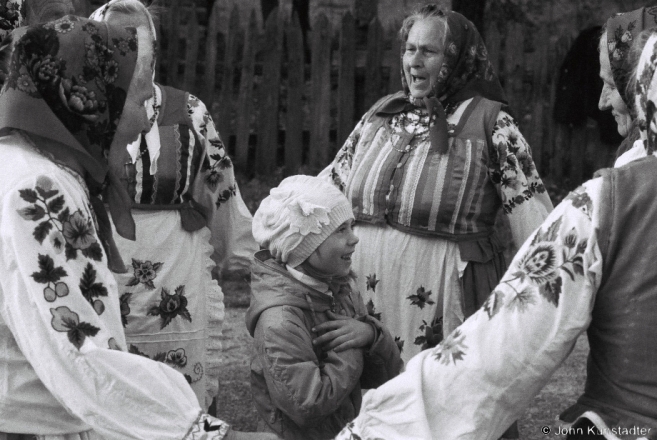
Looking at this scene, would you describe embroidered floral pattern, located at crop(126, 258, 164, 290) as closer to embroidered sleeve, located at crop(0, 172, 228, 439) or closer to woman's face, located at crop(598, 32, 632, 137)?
woman's face, located at crop(598, 32, 632, 137)

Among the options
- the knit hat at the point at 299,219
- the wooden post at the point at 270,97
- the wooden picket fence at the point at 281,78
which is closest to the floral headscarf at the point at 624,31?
the knit hat at the point at 299,219

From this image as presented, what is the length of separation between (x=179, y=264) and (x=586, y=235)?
111 inches

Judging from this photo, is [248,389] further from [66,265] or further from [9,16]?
[66,265]

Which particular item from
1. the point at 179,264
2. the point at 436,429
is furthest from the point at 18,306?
the point at 179,264

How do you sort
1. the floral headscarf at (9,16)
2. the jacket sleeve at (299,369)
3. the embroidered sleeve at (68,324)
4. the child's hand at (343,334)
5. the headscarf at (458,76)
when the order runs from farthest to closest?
1. the headscarf at (458,76)
2. the floral headscarf at (9,16)
3. the child's hand at (343,334)
4. the jacket sleeve at (299,369)
5. the embroidered sleeve at (68,324)

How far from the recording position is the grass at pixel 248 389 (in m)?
5.85

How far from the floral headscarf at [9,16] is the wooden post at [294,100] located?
613 cm

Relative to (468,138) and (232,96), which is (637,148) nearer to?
(468,138)

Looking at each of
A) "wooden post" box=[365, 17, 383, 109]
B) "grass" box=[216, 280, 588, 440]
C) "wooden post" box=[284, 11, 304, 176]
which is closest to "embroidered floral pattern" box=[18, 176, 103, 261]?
"grass" box=[216, 280, 588, 440]

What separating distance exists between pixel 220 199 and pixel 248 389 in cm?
181

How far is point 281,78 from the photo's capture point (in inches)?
402

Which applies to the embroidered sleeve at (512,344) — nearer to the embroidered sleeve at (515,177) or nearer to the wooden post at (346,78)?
the embroidered sleeve at (515,177)

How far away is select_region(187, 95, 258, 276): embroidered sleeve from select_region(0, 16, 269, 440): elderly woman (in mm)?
2123

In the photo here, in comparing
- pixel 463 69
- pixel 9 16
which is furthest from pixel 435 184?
pixel 9 16
